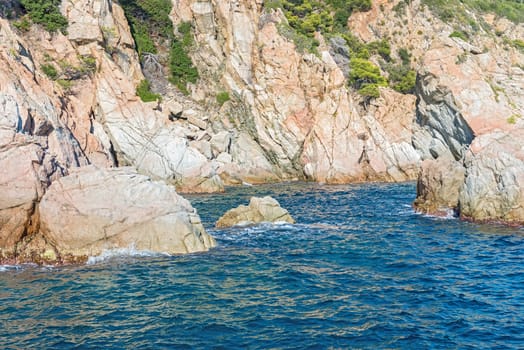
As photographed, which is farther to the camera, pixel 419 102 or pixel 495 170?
pixel 419 102

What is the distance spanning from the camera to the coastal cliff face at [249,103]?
4500cm

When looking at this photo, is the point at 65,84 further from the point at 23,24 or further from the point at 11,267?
the point at 11,267

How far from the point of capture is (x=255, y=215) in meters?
31.3

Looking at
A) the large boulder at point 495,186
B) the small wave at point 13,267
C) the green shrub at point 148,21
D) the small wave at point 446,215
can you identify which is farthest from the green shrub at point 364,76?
the small wave at point 13,267

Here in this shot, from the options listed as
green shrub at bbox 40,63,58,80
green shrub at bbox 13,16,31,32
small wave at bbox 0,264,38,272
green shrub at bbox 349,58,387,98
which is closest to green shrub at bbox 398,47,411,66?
green shrub at bbox 349,58,387,98

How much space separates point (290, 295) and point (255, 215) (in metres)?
13.9

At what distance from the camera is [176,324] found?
49.6 ft

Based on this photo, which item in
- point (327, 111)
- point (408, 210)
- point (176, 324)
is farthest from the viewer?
point (327, 111)

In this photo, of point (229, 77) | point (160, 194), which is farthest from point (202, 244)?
point (229, 77)

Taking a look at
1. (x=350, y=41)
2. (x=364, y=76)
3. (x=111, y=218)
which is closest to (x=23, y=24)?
(x=111, y=218)

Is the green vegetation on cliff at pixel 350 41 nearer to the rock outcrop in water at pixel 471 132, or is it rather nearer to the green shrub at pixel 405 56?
the green shrub at pixel 405 56

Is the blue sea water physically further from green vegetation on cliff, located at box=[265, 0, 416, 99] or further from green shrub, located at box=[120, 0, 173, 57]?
green shrub, located at box=[120, 0, 173, 57]

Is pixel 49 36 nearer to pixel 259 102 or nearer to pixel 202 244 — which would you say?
pixel 259 102

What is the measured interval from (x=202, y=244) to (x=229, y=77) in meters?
42.3
